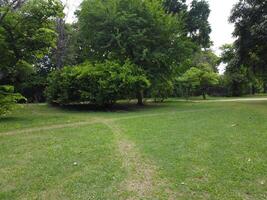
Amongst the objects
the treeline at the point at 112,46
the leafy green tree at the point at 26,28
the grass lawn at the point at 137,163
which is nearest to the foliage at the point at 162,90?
the treeline at the point at 112,46

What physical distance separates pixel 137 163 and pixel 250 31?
657 inches

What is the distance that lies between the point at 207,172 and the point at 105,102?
1366 cm

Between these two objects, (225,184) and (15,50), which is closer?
(225,184)

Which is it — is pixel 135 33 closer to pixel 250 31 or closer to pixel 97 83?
pixel 97 83

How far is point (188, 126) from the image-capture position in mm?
10719

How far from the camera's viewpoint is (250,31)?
1956 cm

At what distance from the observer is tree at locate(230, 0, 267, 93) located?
19202mm

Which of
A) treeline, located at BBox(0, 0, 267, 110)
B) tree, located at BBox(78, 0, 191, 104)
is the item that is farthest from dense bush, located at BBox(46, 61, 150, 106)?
tree, located at BBox(78, 0, 191, 104)

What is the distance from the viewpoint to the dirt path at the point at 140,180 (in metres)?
4.51

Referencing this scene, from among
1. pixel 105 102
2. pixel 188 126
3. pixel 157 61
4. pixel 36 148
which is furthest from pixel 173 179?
pixel 157 61

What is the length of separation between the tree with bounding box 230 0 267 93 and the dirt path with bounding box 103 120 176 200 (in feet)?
51.1

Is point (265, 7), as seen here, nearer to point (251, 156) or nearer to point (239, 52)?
point (239, 52)

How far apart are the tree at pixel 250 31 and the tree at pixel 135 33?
151 inches

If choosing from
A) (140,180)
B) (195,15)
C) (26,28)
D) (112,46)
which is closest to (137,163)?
(140,180)
